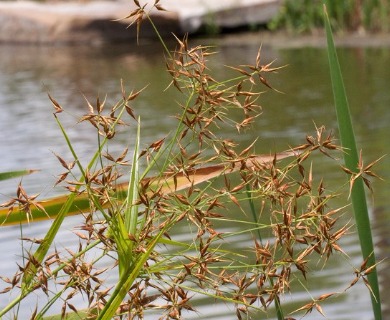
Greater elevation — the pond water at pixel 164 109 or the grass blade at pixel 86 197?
the pond water at pixel 164 109

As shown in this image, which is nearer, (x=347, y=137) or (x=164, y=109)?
(x=347, y=137)

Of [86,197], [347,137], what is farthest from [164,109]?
[347,137]

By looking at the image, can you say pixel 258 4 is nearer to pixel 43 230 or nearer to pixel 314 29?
pixel 314 29

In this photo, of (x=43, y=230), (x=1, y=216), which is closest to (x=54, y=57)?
(x=43, y=230)

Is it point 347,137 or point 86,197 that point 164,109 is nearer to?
point 86,197

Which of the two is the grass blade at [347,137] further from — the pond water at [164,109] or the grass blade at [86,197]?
the pond water at [164,109]

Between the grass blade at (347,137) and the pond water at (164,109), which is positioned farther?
the pond water at (164,109)

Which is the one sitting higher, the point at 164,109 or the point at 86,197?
the point at 164,109

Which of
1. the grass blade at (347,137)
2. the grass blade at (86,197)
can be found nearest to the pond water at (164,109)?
the grass blade at (86,197)
